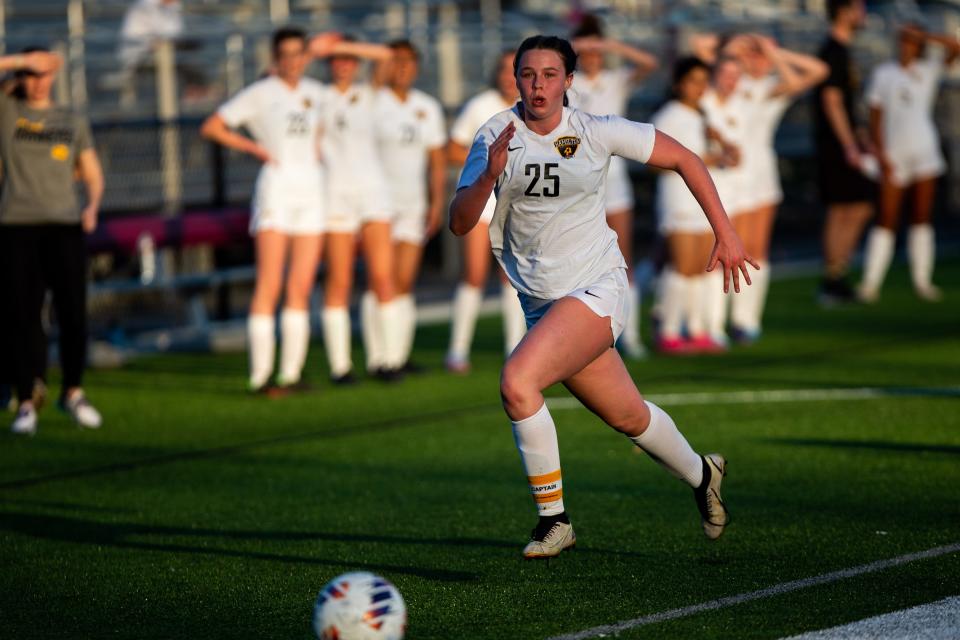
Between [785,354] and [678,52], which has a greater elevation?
[678,52]

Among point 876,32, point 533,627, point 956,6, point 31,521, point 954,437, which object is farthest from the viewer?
point 956,6

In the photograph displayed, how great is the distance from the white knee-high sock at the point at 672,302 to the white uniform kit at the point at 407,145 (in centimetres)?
220

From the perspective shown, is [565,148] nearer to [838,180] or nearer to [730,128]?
[730,128]

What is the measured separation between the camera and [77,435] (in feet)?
35.2

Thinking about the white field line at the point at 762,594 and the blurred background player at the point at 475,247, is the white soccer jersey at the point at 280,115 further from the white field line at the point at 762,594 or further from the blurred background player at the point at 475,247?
the white field line at the point at 762,594

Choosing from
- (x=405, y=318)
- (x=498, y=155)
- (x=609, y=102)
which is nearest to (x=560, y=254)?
(x=498, y=155)

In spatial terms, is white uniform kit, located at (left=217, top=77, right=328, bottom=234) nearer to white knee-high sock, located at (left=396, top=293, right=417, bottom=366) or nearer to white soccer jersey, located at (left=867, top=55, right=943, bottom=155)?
white knee-high sock, located at (left=396, top=293, right=417, bottom=366)

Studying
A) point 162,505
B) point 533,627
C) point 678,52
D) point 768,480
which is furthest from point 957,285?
point 533,627

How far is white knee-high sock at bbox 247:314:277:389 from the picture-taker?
1216 cm

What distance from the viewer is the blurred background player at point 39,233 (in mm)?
10594

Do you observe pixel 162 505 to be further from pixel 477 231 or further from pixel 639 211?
pixel 639 211

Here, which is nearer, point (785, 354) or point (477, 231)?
point (477, 231)

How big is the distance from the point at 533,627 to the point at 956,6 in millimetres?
27670

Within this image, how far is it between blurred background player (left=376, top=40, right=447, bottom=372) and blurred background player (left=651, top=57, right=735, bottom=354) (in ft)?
6.17
